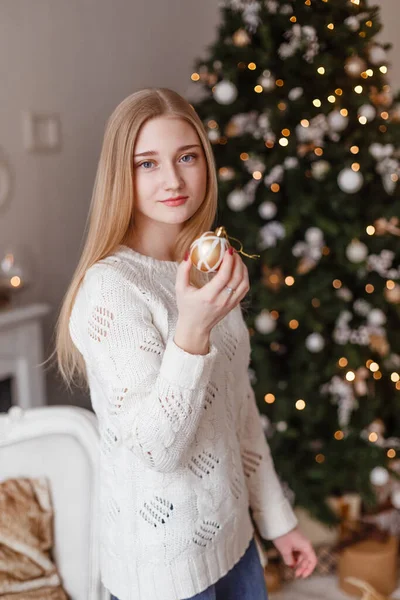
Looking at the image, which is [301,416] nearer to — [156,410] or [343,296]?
[343,296]

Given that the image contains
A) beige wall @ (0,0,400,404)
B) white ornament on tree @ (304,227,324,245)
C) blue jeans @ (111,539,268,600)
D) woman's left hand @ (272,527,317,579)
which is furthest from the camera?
beige wall @ (0,0,400,404)

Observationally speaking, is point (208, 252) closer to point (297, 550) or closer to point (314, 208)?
point (297, 550)

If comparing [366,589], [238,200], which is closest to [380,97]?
[238,200]

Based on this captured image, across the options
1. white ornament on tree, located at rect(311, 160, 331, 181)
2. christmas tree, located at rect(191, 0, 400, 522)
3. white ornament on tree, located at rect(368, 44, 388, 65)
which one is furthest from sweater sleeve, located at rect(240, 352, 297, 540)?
white ornament on tree, located at rect(368, 44, 388, 65)

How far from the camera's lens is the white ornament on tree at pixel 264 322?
7.23 ft

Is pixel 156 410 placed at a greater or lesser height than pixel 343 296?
greater

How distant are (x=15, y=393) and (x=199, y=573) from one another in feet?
5.20

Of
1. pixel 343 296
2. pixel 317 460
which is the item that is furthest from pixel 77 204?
pixel 317 460

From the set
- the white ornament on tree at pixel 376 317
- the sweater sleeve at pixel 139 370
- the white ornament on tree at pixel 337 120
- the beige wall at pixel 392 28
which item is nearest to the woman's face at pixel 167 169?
the sweater sleeve at pixel 139 370

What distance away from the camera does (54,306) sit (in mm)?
2744

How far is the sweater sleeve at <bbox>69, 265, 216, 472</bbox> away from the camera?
2.79 ft

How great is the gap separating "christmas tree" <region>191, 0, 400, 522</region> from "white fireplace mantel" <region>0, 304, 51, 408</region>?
786mm

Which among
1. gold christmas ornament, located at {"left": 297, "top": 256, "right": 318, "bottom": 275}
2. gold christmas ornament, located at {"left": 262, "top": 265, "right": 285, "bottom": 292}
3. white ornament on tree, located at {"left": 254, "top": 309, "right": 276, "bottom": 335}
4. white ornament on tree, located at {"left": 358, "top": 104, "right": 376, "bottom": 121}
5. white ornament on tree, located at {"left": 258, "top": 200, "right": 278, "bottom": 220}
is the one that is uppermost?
white ornament on tree, located at {"left": 358, "top": 104, "right": 376, "bottom": 121}

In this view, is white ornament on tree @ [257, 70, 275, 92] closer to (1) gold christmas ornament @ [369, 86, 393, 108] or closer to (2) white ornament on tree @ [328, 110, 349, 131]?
(2) white ornament on tree @ [328, 110, 349, 131]
